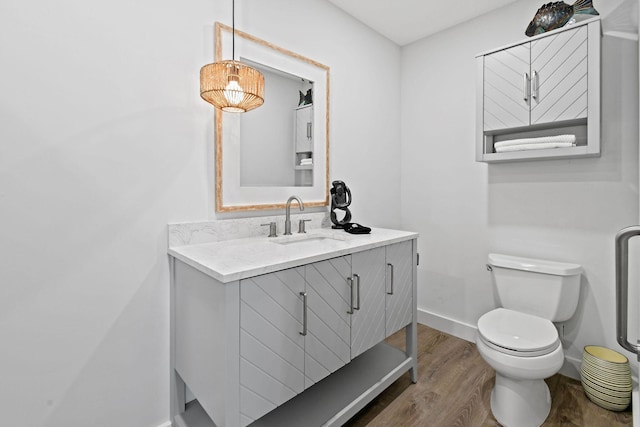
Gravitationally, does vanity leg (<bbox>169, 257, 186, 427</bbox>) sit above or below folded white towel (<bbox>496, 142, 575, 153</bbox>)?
below

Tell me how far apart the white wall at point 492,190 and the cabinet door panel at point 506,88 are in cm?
33

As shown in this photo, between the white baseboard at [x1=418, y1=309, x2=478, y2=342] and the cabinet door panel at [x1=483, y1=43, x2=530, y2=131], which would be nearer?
the cabinet door panel at [x1=483, y1=43, x2=530, y2=131]

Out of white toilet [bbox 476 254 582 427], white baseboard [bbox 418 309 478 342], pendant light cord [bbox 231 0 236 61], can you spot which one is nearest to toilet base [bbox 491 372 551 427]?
white toilet [bbox 476 254 582 427]

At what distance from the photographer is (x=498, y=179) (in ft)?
7.47

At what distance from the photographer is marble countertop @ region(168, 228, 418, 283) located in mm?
1128

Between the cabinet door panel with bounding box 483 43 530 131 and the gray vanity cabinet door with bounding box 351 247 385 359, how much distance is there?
3.93ft

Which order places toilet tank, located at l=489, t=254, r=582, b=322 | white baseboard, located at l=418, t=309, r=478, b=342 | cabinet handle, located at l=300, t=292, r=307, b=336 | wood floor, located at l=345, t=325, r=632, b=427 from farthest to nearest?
white baseboard, located at l=418, t=309, r=478, b=342 < toilet tank, located at l=489, t=254, r=582, b=322 < wood floor, located at l=345, t=325, r=632, b=427 < cabinet handle, located at l=300, t=292, r=307, b=336

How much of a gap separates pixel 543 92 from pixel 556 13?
1.50 feet

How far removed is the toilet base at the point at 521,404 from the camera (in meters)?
1.57

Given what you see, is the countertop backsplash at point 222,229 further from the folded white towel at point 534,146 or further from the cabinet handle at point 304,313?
the folded white towel at point 534,146

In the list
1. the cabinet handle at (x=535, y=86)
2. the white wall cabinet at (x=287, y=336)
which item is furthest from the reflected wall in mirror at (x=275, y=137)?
the cabinet handle at (x=535, y=86)

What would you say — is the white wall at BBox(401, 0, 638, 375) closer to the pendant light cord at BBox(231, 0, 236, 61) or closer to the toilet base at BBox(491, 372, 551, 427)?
the toilet base at BBox(491, 372, 551, 427)

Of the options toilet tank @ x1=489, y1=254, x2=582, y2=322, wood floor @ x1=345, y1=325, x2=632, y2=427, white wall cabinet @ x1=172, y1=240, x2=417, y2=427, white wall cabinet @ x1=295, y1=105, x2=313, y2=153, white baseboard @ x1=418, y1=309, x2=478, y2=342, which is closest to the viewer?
white wall cabinet @ x1=172, y1=240, x2=417, y2=427

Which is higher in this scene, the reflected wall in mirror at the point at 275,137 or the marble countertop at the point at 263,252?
the reflected wall in mirror at the point at 275,137
